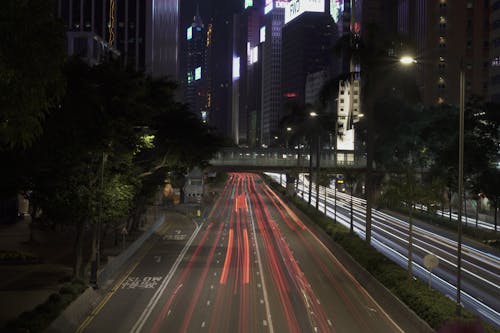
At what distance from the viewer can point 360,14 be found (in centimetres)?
17925

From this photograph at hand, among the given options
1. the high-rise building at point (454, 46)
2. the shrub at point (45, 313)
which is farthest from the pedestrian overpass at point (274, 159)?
the shrub at point (45, 313)

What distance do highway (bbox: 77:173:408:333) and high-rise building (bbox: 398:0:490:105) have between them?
7888 centimetres

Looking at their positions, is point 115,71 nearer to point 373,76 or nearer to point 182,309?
point 182,309

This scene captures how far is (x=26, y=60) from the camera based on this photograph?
11383 mm

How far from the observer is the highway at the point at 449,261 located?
28702 millimetres

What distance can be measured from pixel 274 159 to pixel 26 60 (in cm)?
8505

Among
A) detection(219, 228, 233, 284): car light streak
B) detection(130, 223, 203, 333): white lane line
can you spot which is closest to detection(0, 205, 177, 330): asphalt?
detection(130, 223, 203, 333): white lane line

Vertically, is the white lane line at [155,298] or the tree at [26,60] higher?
the tree at [26,60]

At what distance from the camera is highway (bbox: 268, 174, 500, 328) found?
28.7 metres

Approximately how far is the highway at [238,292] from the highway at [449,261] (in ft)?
14.2

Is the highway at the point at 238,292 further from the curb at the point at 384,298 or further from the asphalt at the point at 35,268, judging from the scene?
the asphalt at the point at 35,268

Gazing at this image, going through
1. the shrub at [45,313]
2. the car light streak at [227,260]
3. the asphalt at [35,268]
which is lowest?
the car light streak at [227,260]

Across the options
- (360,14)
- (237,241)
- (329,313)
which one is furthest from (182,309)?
(360,14)

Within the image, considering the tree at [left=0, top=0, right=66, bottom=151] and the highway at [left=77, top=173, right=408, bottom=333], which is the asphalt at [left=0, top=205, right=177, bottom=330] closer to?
the highway at [left=77, top=173, right=408, bottom=333]
